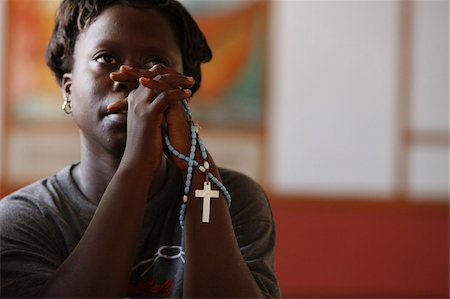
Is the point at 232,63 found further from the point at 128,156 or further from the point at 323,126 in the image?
the point at 128,156

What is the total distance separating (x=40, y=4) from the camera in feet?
14.2

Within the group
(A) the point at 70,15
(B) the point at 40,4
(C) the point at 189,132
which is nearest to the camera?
(C) the point at 189,132

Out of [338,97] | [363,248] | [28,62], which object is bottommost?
[363,248]

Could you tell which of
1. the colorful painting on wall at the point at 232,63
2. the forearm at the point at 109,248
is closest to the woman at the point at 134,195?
the forearm at the point at 109,248

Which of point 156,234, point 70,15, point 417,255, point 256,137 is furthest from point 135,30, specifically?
→ point 417,255

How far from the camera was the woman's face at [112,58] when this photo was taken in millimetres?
1278

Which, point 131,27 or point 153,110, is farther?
point 131,27

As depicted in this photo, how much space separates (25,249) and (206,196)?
0.98ft

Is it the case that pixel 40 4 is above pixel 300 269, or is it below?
above

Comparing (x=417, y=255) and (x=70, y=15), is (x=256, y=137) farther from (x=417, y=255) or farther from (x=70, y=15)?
(x=70, y=15)

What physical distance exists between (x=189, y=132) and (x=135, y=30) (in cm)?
21

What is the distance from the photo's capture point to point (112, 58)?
130cm

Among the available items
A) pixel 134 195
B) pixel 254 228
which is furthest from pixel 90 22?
pixel 254 228

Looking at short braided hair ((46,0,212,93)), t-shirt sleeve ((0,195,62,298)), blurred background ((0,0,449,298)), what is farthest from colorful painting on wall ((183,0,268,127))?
t-shirt sleeve ((0,195,62,298))
